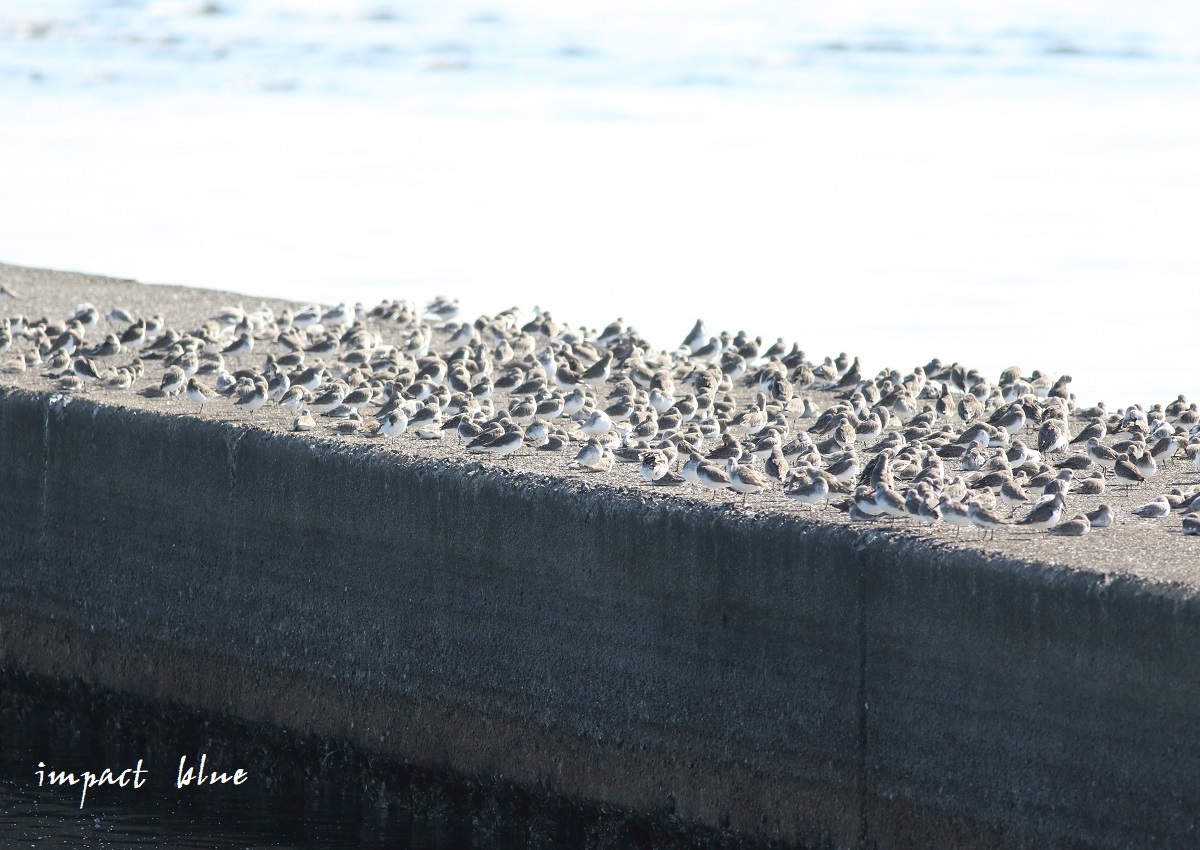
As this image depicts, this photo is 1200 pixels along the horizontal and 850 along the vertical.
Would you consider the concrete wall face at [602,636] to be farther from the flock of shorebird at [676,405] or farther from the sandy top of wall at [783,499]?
the flock of shorebird at [676,405]

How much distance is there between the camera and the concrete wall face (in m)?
7.40

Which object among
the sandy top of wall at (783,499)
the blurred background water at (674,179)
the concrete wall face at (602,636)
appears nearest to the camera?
the concrete wall face at (602,636)

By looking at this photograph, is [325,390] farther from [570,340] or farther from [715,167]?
[715,167]

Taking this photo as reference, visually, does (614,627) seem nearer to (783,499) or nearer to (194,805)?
(783,499)

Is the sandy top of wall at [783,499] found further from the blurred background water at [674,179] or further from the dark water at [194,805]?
the blurred background water at [674,179]

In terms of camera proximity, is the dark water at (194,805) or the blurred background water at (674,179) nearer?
the dark water at (194,805)

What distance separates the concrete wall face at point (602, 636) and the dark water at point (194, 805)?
0.31 metres

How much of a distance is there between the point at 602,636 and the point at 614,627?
3.3 inches

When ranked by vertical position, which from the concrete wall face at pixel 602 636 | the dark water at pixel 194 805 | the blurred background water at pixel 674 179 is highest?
the blurred background water at pixel 674 179

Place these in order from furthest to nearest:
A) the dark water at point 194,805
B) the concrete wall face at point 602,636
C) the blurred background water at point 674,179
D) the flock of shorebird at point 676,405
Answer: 1. the blurred background water at point 674,179
2. the dark water at point 194,805
3. the flock of shorebird at point 676,405
4. the concrete wall face at point 602,636

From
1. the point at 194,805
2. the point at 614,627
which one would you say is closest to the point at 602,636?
the point at 614,627

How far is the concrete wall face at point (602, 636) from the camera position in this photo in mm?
7398

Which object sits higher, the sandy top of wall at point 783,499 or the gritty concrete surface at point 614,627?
the sandy top of wall at point 783,499

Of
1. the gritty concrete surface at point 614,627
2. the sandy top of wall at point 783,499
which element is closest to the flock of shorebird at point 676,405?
the sandy top of wall at point 783,499
